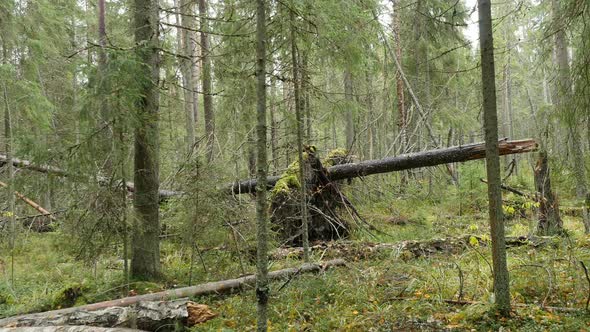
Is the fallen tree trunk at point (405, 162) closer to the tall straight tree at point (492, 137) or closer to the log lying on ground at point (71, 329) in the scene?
the log lying on ground at point (71, 329)

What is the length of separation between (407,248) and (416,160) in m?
2.02

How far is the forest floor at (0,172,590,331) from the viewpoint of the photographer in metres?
4.29

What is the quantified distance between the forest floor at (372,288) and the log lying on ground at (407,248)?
0.05m

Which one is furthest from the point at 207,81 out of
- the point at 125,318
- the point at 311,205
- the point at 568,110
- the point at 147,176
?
the point at 568,110

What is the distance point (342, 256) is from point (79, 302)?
14.2 ft

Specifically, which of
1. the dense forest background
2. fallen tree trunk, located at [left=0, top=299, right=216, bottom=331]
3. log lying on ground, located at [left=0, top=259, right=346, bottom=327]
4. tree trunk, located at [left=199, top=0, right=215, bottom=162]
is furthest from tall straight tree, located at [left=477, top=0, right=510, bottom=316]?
tree trunk, located at [left=199, top=0, right=215, bottom=162]

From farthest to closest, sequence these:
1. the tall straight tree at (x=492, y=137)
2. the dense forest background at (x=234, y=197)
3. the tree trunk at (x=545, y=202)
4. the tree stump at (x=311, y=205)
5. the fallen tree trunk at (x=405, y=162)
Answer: the tree stump at (x=311, y=205) < the tree trunk at (x=545, y=202) < the fallen tree trunk at (x=405, y=162) < the dense forest background at (x=234, y=197) < the tall straight tree at (x=492, y=137)

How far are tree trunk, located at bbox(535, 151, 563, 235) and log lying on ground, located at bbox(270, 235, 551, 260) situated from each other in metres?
0.92

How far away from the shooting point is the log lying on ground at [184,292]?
475cm

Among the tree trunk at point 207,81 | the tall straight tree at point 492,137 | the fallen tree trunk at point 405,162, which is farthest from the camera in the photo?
the fallen tree trunk at point 405,162

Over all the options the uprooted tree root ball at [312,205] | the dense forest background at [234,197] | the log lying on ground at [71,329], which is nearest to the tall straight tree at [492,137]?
the dense forest background at [234,197]

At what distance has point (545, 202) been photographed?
808 centimetres

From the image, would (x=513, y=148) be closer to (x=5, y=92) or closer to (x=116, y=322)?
(x=116, y=322)

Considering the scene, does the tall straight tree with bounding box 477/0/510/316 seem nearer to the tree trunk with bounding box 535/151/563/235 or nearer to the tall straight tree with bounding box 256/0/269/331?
the tall straight tree with bounding box 256/0/269/331
